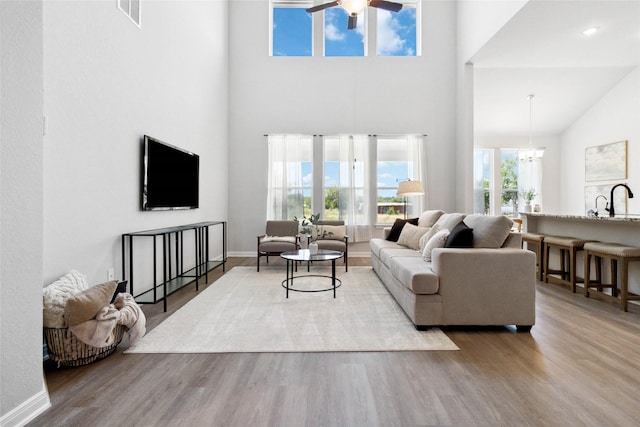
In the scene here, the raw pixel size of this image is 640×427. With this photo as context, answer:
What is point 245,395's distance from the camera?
1793mm

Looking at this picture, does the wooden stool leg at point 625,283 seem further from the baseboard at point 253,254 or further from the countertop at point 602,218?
the baseboard at point 253,254

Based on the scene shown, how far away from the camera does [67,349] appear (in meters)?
2.05

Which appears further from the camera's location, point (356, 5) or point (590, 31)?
point (590, 31)

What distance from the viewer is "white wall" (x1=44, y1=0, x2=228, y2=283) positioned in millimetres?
2377

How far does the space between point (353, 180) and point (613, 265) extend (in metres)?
3.99

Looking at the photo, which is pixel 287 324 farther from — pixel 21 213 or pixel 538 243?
pixel 538 243

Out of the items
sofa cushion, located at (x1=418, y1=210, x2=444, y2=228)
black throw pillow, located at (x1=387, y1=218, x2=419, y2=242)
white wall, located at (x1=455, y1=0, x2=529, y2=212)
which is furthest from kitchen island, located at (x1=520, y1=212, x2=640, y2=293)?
black throw pillow, located at (x1=387, y1=218, x2=419, y2=242)

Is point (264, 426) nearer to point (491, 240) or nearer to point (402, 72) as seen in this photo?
point (491, 240)

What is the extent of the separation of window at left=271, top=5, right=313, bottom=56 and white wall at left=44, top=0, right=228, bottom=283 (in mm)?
2169

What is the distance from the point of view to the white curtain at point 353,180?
254 inches

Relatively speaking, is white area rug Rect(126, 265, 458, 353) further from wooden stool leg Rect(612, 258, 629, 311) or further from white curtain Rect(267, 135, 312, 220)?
white curtain Rect(267, 135, 312, 220)

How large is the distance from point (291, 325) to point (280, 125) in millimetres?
4619

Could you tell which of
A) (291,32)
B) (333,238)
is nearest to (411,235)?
(333,238)

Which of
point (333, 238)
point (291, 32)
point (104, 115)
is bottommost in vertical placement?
point (333, 238)
